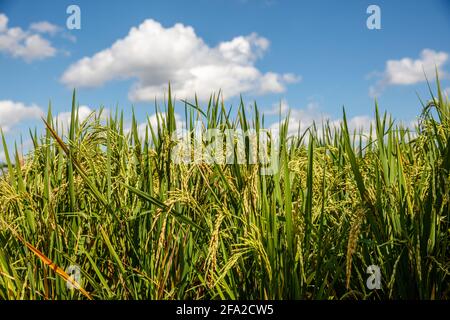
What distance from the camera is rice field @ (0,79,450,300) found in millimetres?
2283

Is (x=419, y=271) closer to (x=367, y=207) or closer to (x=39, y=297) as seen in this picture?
(x=367, y=207)

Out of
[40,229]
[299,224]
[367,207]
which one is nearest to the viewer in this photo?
[367,207]

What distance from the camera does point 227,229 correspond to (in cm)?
226

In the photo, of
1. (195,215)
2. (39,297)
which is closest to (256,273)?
(195,215)

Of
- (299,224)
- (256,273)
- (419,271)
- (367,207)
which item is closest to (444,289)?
(419,271)

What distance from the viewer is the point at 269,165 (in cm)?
253

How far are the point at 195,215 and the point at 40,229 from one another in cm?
85

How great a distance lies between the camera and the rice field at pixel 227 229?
2.28 meters

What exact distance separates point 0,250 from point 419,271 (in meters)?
2.13

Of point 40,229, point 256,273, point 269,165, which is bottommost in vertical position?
point 256,273
